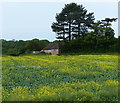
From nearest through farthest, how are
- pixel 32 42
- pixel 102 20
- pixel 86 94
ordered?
pixel 86 94 → pixel 102 20 → pixel 32 42

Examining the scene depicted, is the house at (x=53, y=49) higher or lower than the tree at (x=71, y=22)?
lower

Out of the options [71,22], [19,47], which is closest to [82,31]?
[71,22]

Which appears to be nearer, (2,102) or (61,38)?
(2,102)

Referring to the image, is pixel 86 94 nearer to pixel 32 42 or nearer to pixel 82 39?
pixel 82 39

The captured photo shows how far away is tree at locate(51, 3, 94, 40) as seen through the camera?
67062 mm

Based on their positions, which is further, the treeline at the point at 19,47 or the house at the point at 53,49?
the house at the point at 53,49

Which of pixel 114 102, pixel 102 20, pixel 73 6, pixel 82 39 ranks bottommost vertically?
pixel 114 102

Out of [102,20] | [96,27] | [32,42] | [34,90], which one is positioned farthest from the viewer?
[32,42]

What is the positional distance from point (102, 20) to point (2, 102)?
6006 centimetres

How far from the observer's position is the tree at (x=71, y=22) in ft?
220

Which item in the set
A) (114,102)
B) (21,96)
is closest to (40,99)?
(21,96)

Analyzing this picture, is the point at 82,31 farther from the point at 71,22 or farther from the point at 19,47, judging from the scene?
the point at 19,47

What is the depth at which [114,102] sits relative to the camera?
27.4ft

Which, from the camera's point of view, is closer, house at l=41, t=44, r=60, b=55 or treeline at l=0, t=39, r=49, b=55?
treeline at l=0, t=39, r=49, b=55
